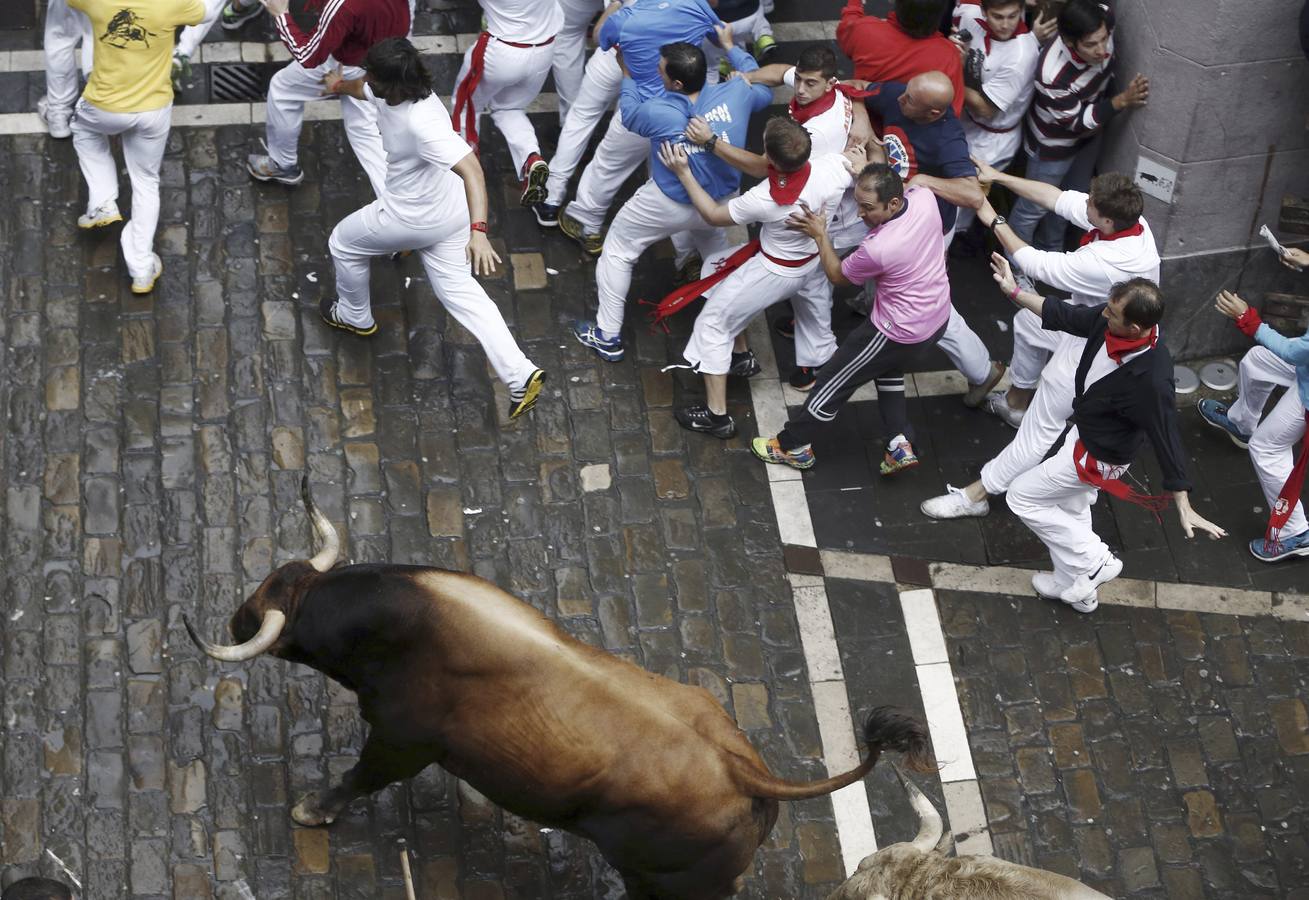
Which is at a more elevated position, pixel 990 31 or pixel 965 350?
pixel 990 31

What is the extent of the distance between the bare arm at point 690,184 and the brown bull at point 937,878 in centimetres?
377

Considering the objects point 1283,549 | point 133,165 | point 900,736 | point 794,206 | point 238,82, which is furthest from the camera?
point 238,82

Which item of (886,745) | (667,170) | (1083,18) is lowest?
(886,745)

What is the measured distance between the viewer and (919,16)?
9.16 m

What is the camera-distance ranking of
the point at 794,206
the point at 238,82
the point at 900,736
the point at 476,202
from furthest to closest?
1. the point at 238,82
2. the point at 794,206
3. the point at 476,202
4. the point at 900,736

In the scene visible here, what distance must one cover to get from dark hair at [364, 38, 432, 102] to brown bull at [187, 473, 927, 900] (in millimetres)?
2485

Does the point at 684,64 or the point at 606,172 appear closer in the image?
the point at 684,64

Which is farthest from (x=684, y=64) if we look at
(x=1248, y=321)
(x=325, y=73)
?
(x=1248, y=321)

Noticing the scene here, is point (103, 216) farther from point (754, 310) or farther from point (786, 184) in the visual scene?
point (786, 184)

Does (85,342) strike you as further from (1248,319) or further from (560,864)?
(1248,319)

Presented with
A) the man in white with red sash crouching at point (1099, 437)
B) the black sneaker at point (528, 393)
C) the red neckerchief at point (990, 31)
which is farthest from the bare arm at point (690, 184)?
the red neckerchief at point (990, 31)

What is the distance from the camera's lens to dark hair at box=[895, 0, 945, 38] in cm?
910

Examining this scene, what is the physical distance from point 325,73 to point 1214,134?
536 cm

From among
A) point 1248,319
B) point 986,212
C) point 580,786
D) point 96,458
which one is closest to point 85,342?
point 96,458
